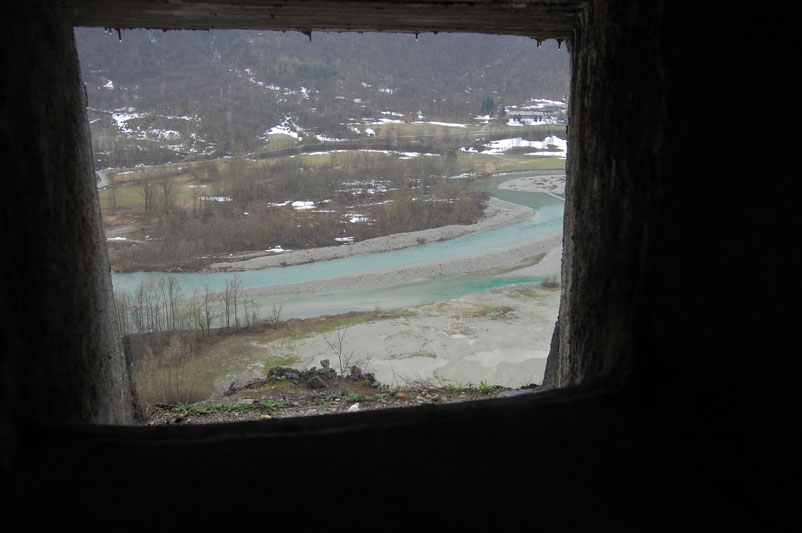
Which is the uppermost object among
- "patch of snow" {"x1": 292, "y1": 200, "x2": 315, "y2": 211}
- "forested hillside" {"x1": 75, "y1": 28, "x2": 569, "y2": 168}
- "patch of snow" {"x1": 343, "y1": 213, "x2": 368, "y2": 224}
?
"forested hillside" {"x1": 75, "y1": 28, "x2": 569, "y2": 168}

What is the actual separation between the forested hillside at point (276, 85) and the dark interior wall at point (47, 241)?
1524 inches

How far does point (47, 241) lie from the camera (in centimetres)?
183

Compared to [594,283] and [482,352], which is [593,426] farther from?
[482,352]

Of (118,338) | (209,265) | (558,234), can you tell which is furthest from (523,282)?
(118,338)

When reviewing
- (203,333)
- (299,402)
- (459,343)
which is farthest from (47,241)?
(203,333)

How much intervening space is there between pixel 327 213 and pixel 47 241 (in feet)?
103

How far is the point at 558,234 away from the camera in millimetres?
28750

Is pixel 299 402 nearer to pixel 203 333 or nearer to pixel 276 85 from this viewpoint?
pixel 203 333

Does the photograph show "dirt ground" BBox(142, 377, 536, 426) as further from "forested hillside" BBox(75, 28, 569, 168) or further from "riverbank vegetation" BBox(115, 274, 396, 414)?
"forested hillside" BBox(75, 28, 569, 168)

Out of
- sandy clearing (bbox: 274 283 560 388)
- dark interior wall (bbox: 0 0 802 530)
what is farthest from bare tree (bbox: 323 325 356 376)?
dark interior wall (bbox: 0 0 802 530)

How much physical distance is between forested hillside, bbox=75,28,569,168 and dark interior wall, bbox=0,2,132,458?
38697 mm

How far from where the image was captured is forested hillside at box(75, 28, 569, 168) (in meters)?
44.2

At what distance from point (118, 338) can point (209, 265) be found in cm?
2486

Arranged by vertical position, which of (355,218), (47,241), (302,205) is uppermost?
(47,241)
